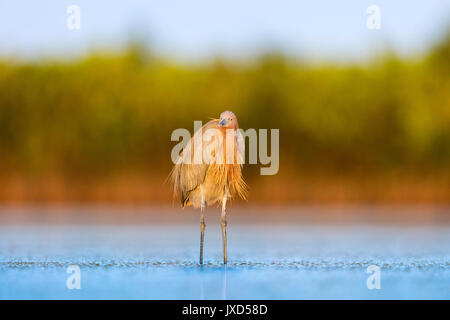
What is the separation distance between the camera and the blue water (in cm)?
462

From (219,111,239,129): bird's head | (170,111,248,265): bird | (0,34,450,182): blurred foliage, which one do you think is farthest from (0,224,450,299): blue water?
(0,34,450,182): blurred foliage

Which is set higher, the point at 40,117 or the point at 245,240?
the point at 40,117

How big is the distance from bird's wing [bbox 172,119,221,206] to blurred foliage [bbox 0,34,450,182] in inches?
290

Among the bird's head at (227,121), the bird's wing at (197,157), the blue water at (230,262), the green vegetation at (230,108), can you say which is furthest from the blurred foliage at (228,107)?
the bird's head at (227,121)

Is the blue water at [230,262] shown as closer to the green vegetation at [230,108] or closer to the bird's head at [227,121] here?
the bird's head at [227,121]

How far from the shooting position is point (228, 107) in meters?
14.1

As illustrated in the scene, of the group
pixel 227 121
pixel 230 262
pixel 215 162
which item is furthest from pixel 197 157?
pixel 230 262

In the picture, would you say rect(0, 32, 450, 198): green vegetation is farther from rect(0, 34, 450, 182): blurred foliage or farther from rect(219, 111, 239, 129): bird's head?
rect(219, 111, 239, 129): bird's head

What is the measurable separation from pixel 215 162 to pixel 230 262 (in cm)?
81

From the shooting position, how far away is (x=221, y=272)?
543 centimetres
